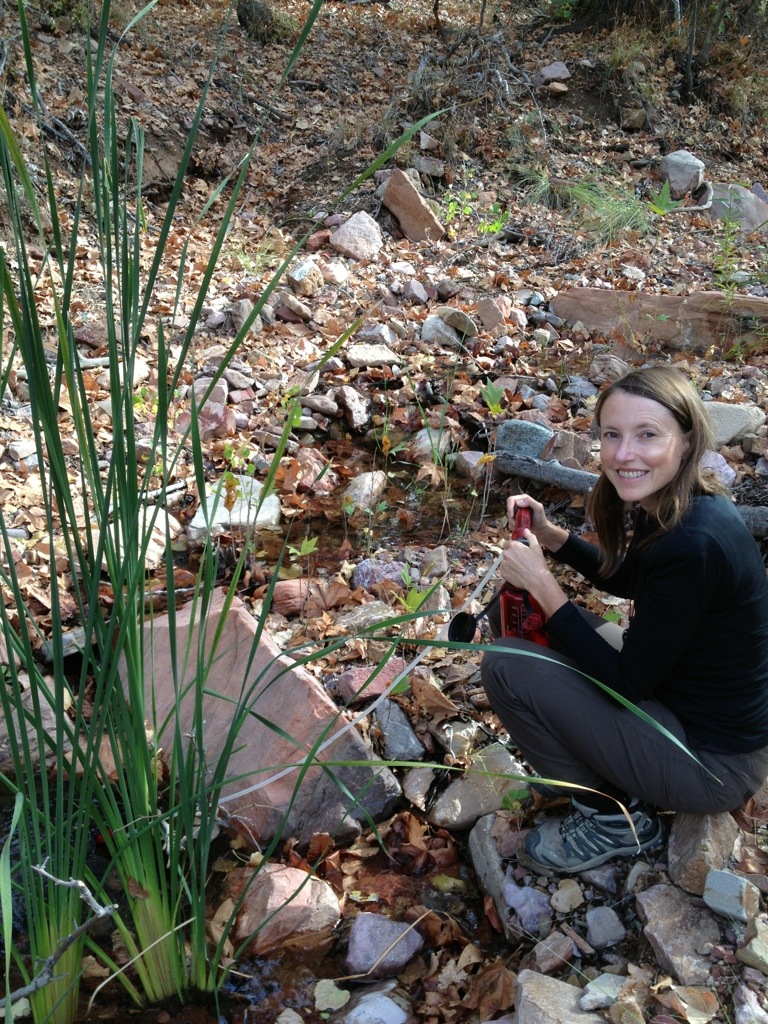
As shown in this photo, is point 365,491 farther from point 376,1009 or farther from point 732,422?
point 376,1009

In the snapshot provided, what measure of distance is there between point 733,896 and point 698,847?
5.2 inches

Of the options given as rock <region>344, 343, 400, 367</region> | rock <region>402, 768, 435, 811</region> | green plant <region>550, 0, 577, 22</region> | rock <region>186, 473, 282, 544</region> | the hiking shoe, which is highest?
green plant <region>550, 0, 577, 22</region>

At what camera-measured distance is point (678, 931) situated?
1831 mm

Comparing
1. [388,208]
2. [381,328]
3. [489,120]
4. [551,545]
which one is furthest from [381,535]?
[489,120]

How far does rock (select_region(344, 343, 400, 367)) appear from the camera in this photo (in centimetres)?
467

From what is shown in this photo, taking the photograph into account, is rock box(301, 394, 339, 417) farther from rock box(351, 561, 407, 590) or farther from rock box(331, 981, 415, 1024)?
rock box(331, 981, 415, 1024)

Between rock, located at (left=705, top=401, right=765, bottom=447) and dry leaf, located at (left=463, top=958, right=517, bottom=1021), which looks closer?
dry leaf, located at (left=463, top=958, right=517, bottom=1021)

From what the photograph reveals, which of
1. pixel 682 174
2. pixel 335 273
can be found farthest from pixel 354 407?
pixel 682 174

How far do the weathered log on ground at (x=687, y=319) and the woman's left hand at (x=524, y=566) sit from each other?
9.91ft

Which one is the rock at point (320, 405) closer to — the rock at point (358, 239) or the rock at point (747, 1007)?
the rock at point (358, 239)

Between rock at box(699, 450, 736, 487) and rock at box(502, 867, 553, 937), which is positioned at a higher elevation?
rock at box(699, 450, 736, 487)

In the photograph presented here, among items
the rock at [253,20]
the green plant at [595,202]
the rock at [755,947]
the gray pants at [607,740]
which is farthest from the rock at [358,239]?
the rock at [755,947]

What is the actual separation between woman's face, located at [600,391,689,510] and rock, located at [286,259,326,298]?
11.7 feet

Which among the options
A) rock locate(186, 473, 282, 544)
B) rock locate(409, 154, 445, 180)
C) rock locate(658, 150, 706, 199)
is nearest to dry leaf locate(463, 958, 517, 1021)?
rock locate(186, 473, 282, 544)
